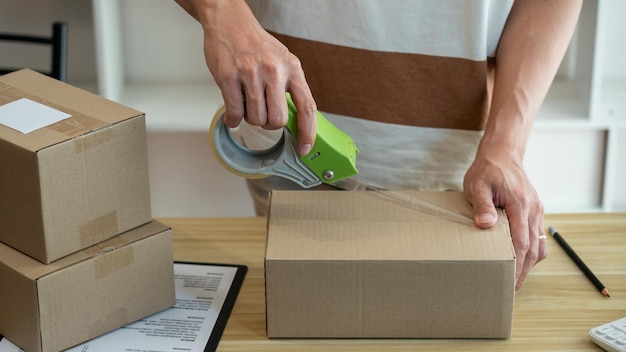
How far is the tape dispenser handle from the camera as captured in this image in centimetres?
112

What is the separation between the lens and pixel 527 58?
1.41 m

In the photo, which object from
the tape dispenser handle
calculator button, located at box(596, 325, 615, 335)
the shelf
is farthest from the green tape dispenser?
the shelf

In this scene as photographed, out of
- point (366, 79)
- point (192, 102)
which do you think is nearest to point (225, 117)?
point (366, 79)

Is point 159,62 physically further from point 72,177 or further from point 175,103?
point 72,177

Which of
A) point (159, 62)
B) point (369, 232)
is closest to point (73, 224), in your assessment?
point (369, 232)

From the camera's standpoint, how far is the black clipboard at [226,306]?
1108 mm

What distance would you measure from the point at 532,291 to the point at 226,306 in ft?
1.46

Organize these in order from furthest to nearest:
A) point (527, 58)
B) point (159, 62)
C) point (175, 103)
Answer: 1. point (159, 62)
2. point (175, 103)
3. point (527, 58)

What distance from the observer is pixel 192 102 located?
2.41 meters

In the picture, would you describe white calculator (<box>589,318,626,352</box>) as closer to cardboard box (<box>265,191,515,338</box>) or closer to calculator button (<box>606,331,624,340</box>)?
calculator button (<box>606,331,624,340</box>)

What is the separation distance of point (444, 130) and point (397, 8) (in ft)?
0.75

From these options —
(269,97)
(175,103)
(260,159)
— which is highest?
(269,97)

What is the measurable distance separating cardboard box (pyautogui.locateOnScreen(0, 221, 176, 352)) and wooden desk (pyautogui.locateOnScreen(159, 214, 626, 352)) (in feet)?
0.44

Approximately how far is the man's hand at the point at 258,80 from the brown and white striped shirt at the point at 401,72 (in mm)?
319
